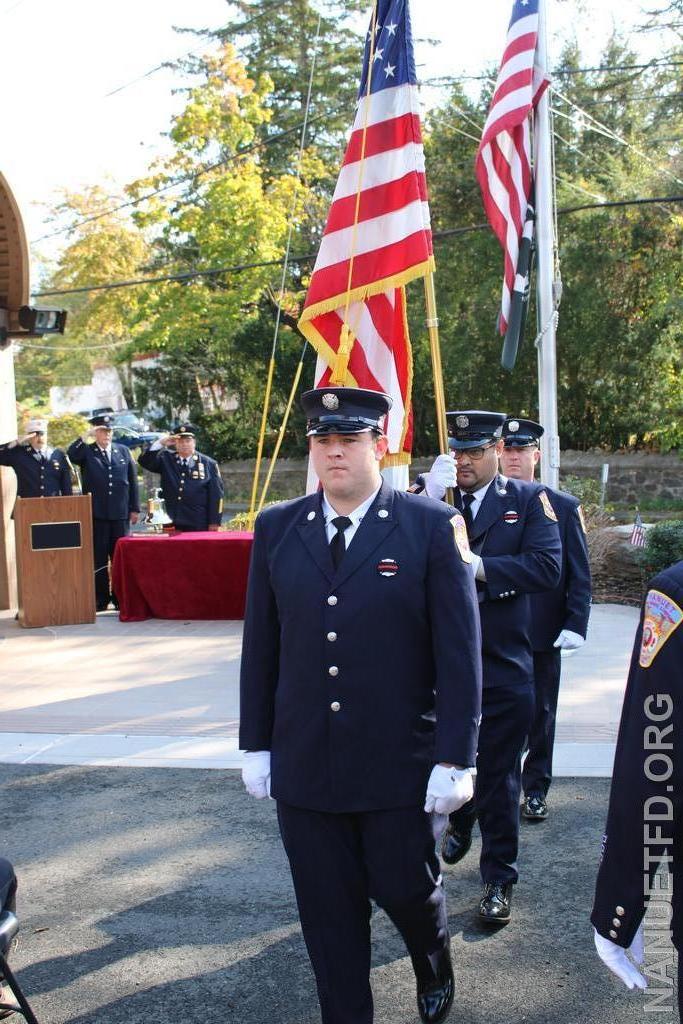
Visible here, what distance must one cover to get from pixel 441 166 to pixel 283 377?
7055 mm

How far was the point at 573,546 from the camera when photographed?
5426mm

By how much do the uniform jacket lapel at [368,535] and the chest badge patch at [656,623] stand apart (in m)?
1.01

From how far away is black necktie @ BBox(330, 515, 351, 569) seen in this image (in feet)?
10.5

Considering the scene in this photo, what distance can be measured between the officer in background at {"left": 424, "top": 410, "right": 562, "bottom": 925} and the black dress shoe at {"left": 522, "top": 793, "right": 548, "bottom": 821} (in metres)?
0.52

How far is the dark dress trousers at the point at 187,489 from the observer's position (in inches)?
456

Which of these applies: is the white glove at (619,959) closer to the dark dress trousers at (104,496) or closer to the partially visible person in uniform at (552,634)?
the partially visible person in uniform at (552,634)

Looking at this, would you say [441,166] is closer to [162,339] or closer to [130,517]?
[162,339]

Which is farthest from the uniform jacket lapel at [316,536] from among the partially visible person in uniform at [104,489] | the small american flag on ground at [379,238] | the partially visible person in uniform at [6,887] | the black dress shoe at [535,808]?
the partially visible person in uniform at [104,489]

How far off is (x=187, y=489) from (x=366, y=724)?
8.73m

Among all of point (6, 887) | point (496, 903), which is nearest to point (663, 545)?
point (496, 903)

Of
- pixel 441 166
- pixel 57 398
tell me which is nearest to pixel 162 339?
pixel 441 166

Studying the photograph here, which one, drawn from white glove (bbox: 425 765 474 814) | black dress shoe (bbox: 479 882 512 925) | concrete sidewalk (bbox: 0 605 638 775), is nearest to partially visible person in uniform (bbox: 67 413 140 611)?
concrete sidewalk (bbox: 0 605 638 775)

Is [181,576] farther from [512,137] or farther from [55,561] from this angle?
[512,137]

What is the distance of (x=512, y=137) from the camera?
32.3ft
